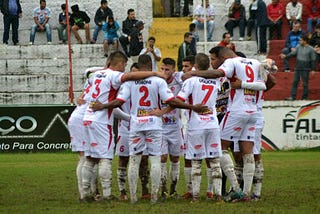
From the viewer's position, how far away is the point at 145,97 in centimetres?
1675

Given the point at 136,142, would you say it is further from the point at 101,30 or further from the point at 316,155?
the point at 101,30

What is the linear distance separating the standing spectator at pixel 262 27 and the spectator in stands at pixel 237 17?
34.0 inches

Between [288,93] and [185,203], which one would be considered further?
[288,93]

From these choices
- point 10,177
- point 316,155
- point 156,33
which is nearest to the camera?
point 10,177

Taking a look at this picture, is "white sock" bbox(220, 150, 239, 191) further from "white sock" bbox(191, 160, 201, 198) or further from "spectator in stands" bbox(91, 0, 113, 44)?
"spectator in stands" bbox(91, 0, 113, 44)

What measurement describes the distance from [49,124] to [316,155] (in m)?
8.09

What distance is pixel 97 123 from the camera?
55.7 feet

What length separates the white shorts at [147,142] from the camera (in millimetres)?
16812

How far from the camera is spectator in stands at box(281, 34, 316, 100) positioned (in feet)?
103

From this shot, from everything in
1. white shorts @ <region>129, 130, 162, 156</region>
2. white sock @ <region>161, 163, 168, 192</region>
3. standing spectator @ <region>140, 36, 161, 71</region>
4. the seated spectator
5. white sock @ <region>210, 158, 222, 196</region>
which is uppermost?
the seated spectator

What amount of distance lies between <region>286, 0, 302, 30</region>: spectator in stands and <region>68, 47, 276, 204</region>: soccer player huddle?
17842 mm

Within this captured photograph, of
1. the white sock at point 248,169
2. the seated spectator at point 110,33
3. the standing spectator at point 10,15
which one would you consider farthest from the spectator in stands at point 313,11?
the white sock at point 248,169

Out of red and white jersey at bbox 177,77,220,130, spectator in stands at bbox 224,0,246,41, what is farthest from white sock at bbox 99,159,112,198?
spectator in stands at bbox 224,0,246,41

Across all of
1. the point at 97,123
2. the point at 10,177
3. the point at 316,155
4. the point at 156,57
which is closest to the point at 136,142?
the point at 97,123
